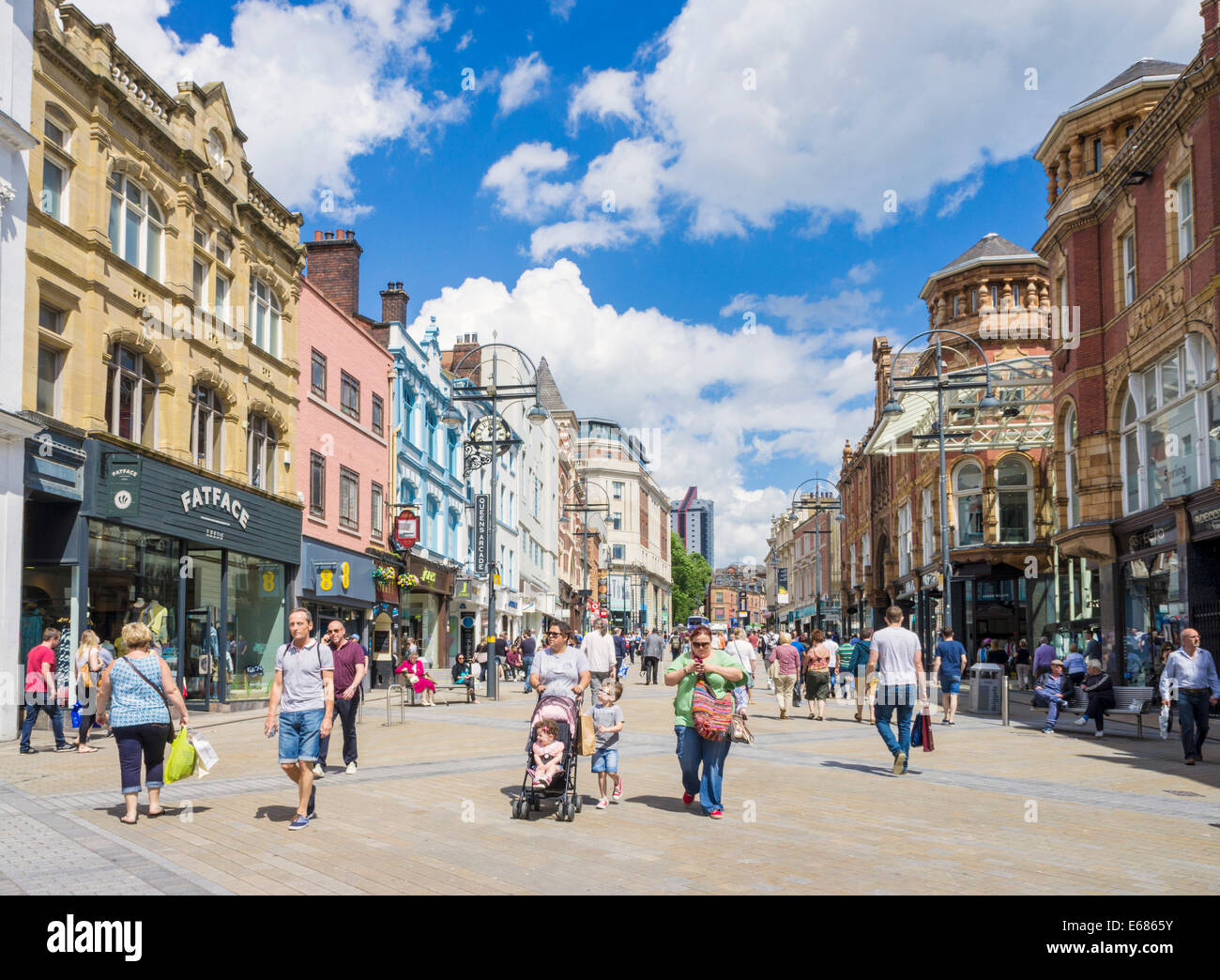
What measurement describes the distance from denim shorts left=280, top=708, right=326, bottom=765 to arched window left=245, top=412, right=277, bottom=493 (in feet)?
58.2

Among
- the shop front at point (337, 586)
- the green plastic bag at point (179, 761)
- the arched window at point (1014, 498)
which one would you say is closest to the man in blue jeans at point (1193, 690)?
the green plastic bag at point (179, 761)

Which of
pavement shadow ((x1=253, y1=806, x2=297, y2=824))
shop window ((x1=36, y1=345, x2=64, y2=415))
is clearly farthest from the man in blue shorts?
shop window ((x1=36, y1=345, x2=64, y2=415))

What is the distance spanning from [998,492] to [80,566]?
34.2 meters

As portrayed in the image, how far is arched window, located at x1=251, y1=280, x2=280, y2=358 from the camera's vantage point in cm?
2630

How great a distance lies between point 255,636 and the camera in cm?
2653

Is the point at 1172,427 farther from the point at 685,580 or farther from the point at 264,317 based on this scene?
the point at 685,580

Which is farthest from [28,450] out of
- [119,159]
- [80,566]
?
[119,159]

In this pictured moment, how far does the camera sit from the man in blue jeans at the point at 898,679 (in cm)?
1240

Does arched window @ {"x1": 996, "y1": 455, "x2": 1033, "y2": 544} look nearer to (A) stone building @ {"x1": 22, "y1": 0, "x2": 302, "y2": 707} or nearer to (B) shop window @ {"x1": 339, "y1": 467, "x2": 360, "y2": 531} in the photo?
(B) shop window @ {"x1": 339, "y1": 467, "x2": 360, "y2": 531}

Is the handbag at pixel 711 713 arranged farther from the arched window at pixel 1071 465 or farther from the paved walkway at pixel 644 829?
the arched window at pixel 1071 465

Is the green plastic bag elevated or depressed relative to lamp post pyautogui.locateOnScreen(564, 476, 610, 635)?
depressed

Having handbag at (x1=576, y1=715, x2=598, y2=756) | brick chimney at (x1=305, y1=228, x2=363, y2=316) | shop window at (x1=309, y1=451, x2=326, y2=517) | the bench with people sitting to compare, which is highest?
brick chimney at (x1=305, y1=228, x2=363, y2=316)

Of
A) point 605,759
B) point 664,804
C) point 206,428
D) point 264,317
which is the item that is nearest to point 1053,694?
point 664,804
